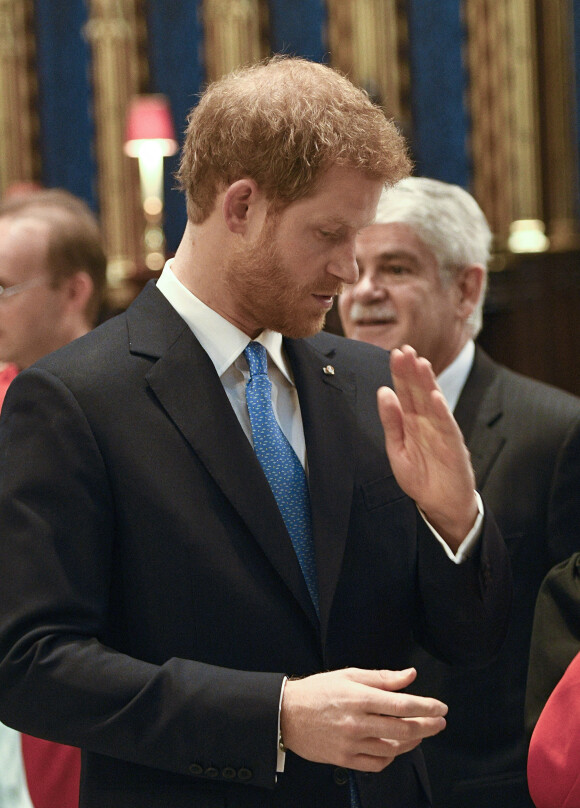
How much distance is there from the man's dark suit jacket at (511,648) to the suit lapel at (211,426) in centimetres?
76

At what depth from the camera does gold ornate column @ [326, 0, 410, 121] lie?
7738 mm

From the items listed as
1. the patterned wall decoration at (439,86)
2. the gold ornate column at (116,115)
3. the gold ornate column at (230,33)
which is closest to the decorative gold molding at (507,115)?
the patterned wall decoration at (439,86)

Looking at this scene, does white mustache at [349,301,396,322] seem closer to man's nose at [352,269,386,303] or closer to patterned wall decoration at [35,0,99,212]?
man's nose at [352,269,386,303]

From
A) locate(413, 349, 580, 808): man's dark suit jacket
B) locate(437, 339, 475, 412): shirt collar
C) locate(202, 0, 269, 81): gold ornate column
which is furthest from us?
locate(202, 0, 269, 81): gold ornate column

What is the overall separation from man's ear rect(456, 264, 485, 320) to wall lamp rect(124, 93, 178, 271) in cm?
492

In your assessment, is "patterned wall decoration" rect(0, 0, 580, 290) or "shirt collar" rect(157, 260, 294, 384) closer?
"shirt collar" rect(157, 260, 294, 384)

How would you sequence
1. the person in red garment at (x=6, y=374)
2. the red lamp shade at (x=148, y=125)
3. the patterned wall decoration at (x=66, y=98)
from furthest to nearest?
the patterned wall decoration at (x=66, y=98), the red lamp shade at (x=148, y=125), the person in red garment at (x=6, y=374)

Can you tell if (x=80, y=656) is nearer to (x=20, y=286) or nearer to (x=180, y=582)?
(x=180, y=582)

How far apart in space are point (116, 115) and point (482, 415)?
6287 millimetres

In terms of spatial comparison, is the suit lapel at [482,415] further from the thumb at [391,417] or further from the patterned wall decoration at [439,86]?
the patterned wall decoration at [439,86]

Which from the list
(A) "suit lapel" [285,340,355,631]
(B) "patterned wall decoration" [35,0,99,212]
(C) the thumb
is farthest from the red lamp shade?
(C) the thumb

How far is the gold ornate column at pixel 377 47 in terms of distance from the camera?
7.74 meters

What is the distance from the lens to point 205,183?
161 centimetres

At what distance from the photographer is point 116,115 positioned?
8.02m
